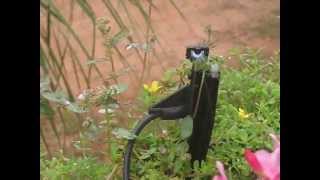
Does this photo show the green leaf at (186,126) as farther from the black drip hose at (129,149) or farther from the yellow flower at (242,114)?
the yellow flower at (242,114)

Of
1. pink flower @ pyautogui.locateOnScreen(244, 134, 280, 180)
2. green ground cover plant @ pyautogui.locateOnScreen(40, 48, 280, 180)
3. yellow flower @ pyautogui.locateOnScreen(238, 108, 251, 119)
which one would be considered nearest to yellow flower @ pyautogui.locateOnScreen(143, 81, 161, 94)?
green ground cover plant @ pyautogui.locateOnScreen(40, 48, 280, 180)

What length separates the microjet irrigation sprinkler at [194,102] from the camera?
95 centimetres

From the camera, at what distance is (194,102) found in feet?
3.17

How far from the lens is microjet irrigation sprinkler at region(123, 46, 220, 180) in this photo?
95 cm

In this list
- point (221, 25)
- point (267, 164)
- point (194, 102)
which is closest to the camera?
point (267, 164)

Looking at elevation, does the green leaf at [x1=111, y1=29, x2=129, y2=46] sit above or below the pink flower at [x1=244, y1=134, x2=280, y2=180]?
above

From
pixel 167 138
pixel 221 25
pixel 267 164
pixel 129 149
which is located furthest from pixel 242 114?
pixel 221 25

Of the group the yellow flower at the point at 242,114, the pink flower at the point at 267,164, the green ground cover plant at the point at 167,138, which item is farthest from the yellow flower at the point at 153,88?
the pink flower at the point at 267,164

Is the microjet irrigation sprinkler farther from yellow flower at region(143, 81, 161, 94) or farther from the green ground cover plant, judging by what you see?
yellow flower at region(143, 81, 161, 94)

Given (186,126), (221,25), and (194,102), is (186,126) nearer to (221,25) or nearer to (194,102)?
(194,102)

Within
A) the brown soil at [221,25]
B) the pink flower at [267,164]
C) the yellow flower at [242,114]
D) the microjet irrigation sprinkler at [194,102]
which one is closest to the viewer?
the pink flower at [267,164]

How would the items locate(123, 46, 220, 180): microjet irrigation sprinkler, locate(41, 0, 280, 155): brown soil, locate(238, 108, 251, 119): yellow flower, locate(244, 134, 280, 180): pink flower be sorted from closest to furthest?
locate(244, 134, 280, 180): pink flower → locate(123, 46, 220, 180): microjet irrigation sprinkler → locate(238, 108, 251, 119): yellow flower → locate(41, 0, 280, 155): brown soil

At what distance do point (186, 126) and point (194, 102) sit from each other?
0.04 metres
